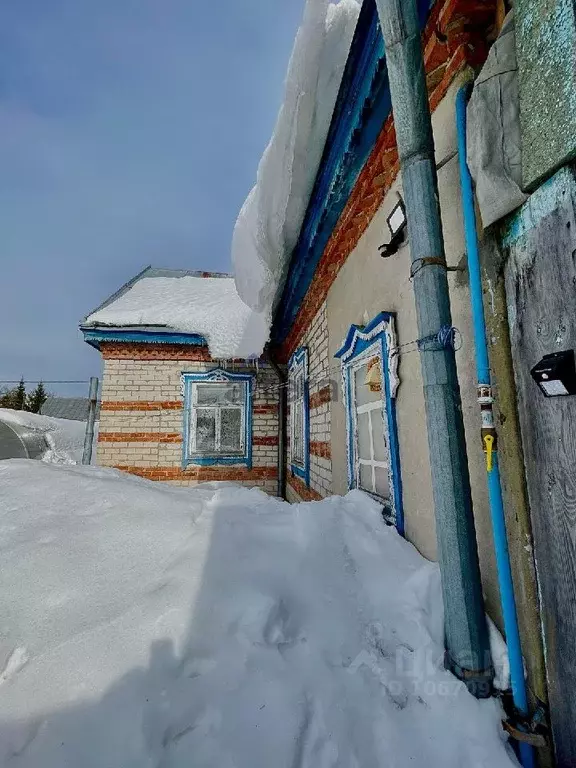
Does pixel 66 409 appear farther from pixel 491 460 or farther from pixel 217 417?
pixel 491 460

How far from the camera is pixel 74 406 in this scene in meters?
26.9

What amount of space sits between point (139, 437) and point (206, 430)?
49.5 inches

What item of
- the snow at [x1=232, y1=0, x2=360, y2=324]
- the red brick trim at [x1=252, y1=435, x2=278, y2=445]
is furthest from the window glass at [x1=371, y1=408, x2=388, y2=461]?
the red brick trim at [x1=252, y1=435, x2=278, y2=445]

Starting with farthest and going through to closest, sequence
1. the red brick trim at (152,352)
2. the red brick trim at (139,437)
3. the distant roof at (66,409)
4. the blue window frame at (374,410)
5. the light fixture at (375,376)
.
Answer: the distant roof at (66,409), the red brick trim at (152,352), the red brick trim at (139,437), the light fixture at (375,376), the blue window frame at (374,410)

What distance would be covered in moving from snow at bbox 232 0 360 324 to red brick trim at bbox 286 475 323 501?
2784 millimetres

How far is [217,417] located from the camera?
24.3ft

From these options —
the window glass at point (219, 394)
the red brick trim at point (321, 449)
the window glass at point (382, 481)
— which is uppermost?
the window glass at point (219, 394)

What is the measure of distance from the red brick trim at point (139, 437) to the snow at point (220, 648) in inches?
193

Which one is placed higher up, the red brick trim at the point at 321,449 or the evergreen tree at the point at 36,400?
the evergreen tree at the point at 36,400

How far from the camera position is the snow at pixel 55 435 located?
10.2 m

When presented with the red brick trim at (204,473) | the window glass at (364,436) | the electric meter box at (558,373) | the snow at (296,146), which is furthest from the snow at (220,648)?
the red brick trim at (204,473)

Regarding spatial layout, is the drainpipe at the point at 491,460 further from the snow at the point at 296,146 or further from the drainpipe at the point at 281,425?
the drainpipe at the point at 281,425

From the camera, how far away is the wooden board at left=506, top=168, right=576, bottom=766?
1168mm

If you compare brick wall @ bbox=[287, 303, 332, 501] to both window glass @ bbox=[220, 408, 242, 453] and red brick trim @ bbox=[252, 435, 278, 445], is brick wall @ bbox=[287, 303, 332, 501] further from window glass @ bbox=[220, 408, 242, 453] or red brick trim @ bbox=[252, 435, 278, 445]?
window glass @ bbox=[220, 408, 242, 453]
